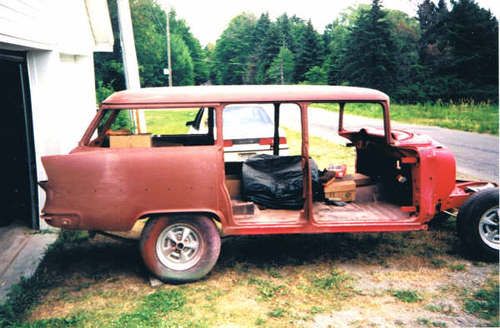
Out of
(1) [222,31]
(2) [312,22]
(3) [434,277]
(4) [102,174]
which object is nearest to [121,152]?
(4) [102,174]

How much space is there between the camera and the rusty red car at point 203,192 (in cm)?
500

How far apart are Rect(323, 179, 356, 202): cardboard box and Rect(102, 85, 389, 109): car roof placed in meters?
1.19

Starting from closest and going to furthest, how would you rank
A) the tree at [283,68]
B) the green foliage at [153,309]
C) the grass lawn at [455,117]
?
the green foliage at [153,309] < the grass lawn at [455,117] < the tree at [283,68]

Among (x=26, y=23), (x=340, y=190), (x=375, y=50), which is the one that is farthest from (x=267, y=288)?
(x=375, y=50)

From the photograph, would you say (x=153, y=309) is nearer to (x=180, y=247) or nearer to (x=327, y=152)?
(x=180, y=247)

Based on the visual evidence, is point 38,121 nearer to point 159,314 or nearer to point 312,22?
point 159,314

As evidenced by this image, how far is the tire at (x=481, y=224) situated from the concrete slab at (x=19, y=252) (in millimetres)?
4943

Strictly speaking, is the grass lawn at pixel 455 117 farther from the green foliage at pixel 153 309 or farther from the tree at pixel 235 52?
the tree at pixel 235 52

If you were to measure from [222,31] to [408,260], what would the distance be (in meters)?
90.1

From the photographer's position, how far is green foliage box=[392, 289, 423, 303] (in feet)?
15.7

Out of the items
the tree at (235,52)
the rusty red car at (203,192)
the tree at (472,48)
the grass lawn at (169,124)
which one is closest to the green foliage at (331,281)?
the rusty red car at (203,192)

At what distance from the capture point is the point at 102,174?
500 centimetres

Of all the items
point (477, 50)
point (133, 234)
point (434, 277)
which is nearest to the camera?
point (434, 277)

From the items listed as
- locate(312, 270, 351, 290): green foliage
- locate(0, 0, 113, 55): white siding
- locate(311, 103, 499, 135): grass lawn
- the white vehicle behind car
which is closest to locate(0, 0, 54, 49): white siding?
locate(0, 0, 113, 55): white siding
